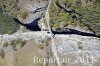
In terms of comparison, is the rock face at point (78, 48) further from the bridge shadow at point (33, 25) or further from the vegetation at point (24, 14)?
the vegetation at point (24, 14)

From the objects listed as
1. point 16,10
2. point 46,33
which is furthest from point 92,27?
point 16,10

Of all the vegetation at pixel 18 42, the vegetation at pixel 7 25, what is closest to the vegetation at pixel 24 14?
the vegetation at pixel 7 25

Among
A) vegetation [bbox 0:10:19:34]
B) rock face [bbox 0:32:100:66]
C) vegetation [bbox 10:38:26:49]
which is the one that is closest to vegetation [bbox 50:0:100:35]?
rock face [bbox 0:32:100:66]

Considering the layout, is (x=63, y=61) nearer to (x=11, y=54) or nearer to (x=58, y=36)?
(x=58, y=36)

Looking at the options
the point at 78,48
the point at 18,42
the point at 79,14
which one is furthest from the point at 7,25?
the point at 79,14

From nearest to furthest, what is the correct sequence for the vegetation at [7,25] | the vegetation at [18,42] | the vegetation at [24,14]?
the vegetation at [24,14] → the vegetation at [18,42] → the vegetation at [7,25]

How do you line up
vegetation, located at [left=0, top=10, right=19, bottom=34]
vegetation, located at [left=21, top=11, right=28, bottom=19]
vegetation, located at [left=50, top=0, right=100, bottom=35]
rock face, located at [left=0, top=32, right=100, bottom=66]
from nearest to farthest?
vegetation, located at [left=50, top=0, right=100, bottom=35] < rock face, located at [left=0, top=32, right=100, bottom=66] < vegetation, located at [left=21, top=11, right=28, bottom=19] < vegetation, located at [left=0, top=10, right=19, bottom=34]

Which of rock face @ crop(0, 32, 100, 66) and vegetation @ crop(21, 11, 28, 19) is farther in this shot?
vegetation @ crop(21, 11, 28, 19)

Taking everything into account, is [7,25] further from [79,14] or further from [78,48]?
[79,14]

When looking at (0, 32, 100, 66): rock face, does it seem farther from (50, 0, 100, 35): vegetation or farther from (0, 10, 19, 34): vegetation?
(0, 10, 19, 34): vegetation

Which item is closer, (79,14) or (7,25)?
(79,14)

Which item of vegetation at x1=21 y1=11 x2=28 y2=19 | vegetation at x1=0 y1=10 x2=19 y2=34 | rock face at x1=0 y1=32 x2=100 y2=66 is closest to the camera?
rock face at x1=0 y1=32 x2=100 y2=66
